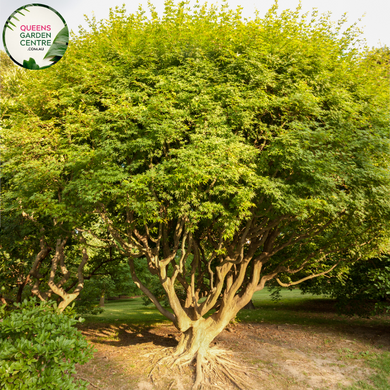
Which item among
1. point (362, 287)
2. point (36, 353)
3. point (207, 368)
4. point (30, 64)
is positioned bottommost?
point (207, 368)

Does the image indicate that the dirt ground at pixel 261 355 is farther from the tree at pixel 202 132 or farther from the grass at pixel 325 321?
the tree at pixel 202 132

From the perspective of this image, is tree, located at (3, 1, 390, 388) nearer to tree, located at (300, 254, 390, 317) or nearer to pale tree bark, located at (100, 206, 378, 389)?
pale tree bark, located at (100, 206, 378, 389)

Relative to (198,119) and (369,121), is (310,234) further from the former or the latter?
(198,119)

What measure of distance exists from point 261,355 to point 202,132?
28.5 feet

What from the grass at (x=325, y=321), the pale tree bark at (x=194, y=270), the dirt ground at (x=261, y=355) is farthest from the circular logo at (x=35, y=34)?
the grass at (x=325, y=321)

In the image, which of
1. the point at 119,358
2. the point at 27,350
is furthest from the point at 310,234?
the point at 27,350

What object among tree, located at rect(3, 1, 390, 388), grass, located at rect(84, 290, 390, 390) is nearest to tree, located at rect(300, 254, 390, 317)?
grass, located at rect(84, 290, 390, 390)

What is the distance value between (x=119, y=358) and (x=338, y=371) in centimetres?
762

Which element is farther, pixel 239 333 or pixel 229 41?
pixel 239 333

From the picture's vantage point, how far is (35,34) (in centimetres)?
793

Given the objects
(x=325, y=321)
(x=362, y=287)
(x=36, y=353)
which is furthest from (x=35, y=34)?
(x=325, y=321)

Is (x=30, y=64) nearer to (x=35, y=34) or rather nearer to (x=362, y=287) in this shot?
(x=35, y=34)

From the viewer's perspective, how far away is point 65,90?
30.3ft

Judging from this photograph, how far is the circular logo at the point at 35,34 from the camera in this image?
7.71m
